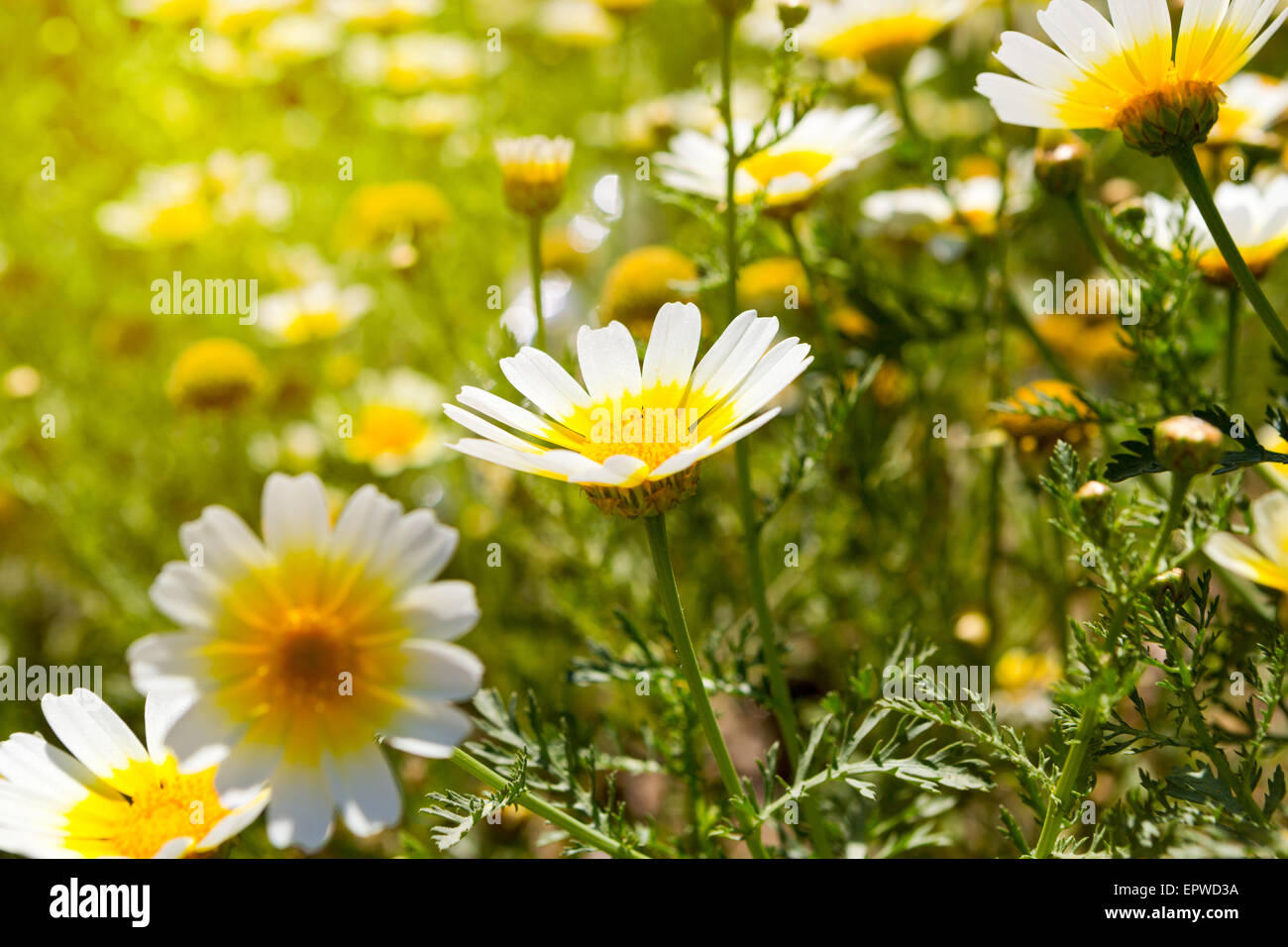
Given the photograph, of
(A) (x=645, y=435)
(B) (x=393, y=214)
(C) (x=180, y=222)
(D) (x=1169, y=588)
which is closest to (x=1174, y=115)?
(D) (x=1169, y=588)

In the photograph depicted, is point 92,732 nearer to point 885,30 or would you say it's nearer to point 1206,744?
point 1206,744

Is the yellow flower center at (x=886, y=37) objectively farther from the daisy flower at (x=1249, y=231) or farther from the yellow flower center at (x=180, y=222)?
the yellow flower center at (x=180, y=222)

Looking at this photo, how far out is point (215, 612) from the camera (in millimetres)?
710

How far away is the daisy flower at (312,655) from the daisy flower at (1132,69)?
637mm

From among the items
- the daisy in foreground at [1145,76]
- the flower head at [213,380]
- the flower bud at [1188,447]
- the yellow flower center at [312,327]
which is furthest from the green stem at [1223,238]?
the yellow flower center at [312,327]

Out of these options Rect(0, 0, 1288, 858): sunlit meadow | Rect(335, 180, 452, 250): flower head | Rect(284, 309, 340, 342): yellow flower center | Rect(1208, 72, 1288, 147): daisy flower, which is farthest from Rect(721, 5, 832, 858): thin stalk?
Rect(284, 309, 340, 342): yellow flower center

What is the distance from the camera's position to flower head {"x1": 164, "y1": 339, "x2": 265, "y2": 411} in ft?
5.99

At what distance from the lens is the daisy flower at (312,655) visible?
0.69m

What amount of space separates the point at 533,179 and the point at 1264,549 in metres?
0.88

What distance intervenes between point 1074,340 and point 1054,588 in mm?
720

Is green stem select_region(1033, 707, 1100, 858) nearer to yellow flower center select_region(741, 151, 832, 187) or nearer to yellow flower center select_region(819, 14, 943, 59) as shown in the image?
yellow flower center select_region(741, 151, 832, 187)

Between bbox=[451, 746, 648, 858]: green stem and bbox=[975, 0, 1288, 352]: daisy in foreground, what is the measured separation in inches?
27.2

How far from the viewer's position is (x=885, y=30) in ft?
4.91
